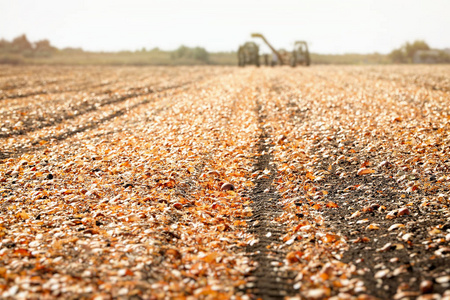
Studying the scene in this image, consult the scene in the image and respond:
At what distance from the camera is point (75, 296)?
3.67 meters

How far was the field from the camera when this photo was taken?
4008 millimetres

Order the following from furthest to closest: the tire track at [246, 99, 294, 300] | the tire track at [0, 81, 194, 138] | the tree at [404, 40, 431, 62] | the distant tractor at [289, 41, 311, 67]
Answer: the tree at [404, 40, 431, 62] → the distant tractor at [289, 41, 311, 67] → the tire track at [0, 81, 194, 138] → the tire track at [246, 99, 294, 300]

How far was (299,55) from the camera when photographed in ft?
158

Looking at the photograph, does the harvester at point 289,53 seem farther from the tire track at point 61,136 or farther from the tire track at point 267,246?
the tire track at point 267,246

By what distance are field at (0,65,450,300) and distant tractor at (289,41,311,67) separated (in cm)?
3575

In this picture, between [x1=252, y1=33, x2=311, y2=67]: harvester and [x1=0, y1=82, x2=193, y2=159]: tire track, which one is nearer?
[x1=0, y1=82, x2=193, y2=159]: tire track

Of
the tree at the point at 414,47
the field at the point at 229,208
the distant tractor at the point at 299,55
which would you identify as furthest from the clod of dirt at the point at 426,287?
the tree at the point at 414,47

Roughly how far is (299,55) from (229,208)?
45089 mm

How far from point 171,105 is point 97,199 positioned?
1013 centimetres

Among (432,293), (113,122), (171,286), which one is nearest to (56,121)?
Result: (113,122)

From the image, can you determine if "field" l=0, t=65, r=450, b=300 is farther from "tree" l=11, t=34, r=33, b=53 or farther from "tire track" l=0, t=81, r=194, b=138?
"tree" l=11, t=34, r=33, b=53

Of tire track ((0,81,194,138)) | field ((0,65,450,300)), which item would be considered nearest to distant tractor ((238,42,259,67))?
tire track ((0,81,194,138))

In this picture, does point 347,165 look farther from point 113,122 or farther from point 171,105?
point 171,105

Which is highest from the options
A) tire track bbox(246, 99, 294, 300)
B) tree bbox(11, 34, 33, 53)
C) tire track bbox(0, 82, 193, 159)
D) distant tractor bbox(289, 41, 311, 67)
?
tree bbox(11, 34, 33, 53)
